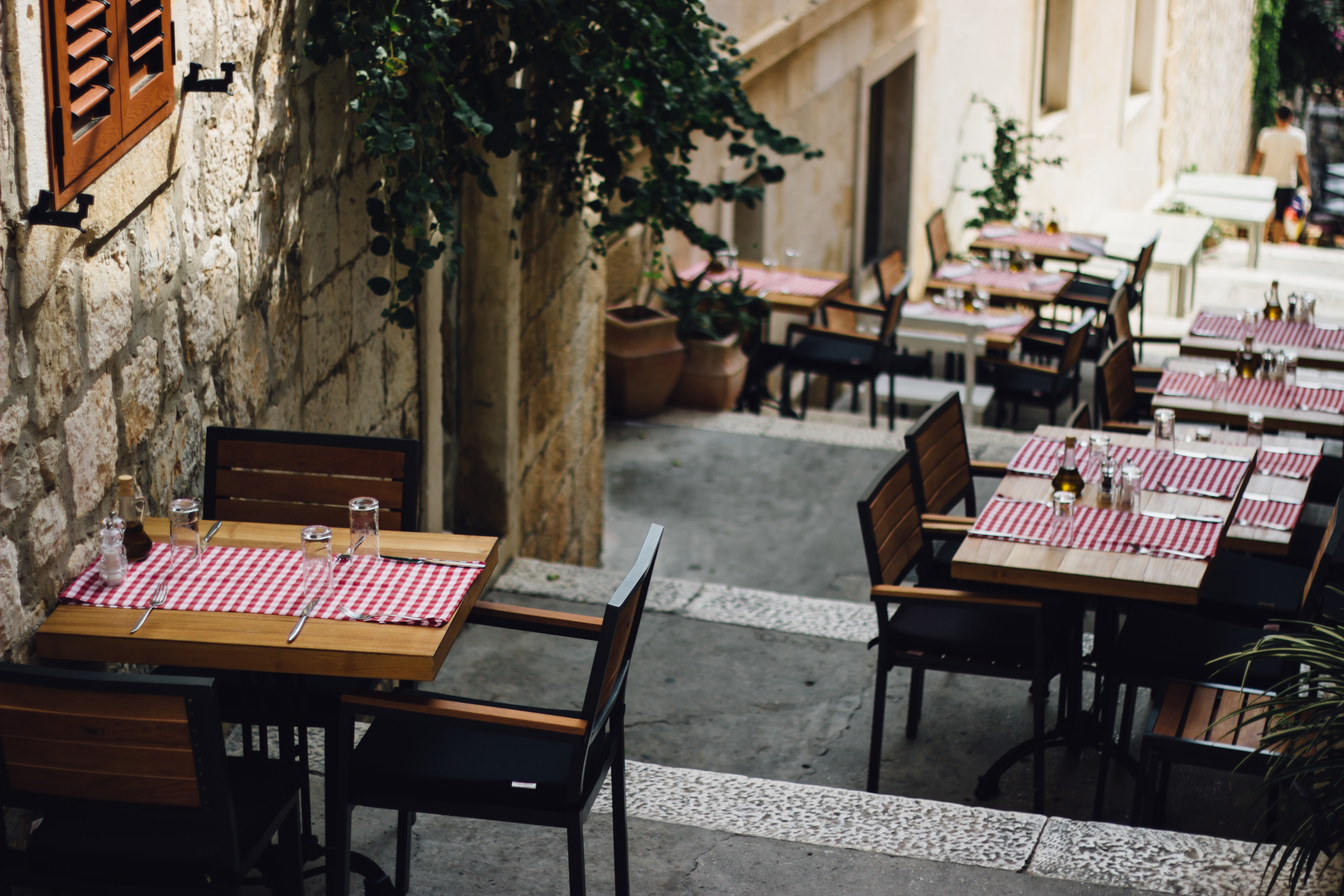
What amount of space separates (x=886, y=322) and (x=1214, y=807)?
524cm

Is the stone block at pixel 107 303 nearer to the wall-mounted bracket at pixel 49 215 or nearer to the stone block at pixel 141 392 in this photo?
the stone block at pixel 141 392

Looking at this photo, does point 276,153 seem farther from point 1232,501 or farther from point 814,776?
point 1232,501

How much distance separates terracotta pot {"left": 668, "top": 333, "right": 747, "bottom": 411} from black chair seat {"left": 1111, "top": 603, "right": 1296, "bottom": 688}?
5.02 metres

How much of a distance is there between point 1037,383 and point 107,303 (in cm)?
708

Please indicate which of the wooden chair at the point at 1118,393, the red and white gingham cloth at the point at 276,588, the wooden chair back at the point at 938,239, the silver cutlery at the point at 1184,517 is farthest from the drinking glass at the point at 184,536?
the wooden chair back at the point at 938,239

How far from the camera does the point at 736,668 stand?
17.0 ft

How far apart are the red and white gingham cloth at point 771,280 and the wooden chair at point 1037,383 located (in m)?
1.20

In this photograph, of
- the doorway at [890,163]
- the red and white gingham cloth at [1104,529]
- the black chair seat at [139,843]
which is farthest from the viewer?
the doorway at [890,163]

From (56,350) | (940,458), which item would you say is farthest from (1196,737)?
(56,350)

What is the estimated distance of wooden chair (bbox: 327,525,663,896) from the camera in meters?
2.80

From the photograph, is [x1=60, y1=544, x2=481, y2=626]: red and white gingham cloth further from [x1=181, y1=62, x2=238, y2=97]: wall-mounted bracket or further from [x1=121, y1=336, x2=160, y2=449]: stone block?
[x1=181, y1=62, x2=238, y2=97]: wall-mounted bracket

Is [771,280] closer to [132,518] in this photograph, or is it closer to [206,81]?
[206,81]

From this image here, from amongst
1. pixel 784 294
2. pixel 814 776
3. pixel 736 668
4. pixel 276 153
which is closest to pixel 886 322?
pixel 784 294

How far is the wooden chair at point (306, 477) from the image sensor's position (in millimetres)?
3611
